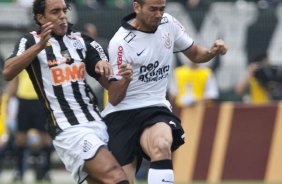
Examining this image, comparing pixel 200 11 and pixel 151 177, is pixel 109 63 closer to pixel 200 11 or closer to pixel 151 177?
pixel 151 177

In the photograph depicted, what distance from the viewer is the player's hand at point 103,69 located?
30.8 feet

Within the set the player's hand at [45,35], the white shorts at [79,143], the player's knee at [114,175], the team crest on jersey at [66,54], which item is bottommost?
the player's knee at [114,175]

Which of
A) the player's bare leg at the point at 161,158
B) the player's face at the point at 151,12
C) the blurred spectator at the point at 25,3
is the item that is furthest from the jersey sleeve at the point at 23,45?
the blurred spectator at the point at 25,3

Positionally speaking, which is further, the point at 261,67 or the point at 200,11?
the point at 200,11

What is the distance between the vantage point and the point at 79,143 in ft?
31.3

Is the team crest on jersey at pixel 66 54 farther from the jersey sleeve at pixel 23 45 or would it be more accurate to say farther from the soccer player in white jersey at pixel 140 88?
the soccer player in white jersey at pixel 140 88

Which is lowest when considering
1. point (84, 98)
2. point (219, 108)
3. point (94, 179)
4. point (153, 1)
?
point (219, 108)

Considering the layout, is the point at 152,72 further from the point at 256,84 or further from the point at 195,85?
the point at 256,84

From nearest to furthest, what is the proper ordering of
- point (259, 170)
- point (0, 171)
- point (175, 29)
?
point (175, 29) < point (259, 170) < point (0, 171)

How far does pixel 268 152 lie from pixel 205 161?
0.91 meters

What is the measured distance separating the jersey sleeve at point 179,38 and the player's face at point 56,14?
42.8 inches

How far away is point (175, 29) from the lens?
10203 mm

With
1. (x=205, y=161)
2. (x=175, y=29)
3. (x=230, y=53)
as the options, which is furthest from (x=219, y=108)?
(x=175, y=29)

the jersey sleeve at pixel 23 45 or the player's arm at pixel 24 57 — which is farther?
the jersey sleeve at pixel 23 45
